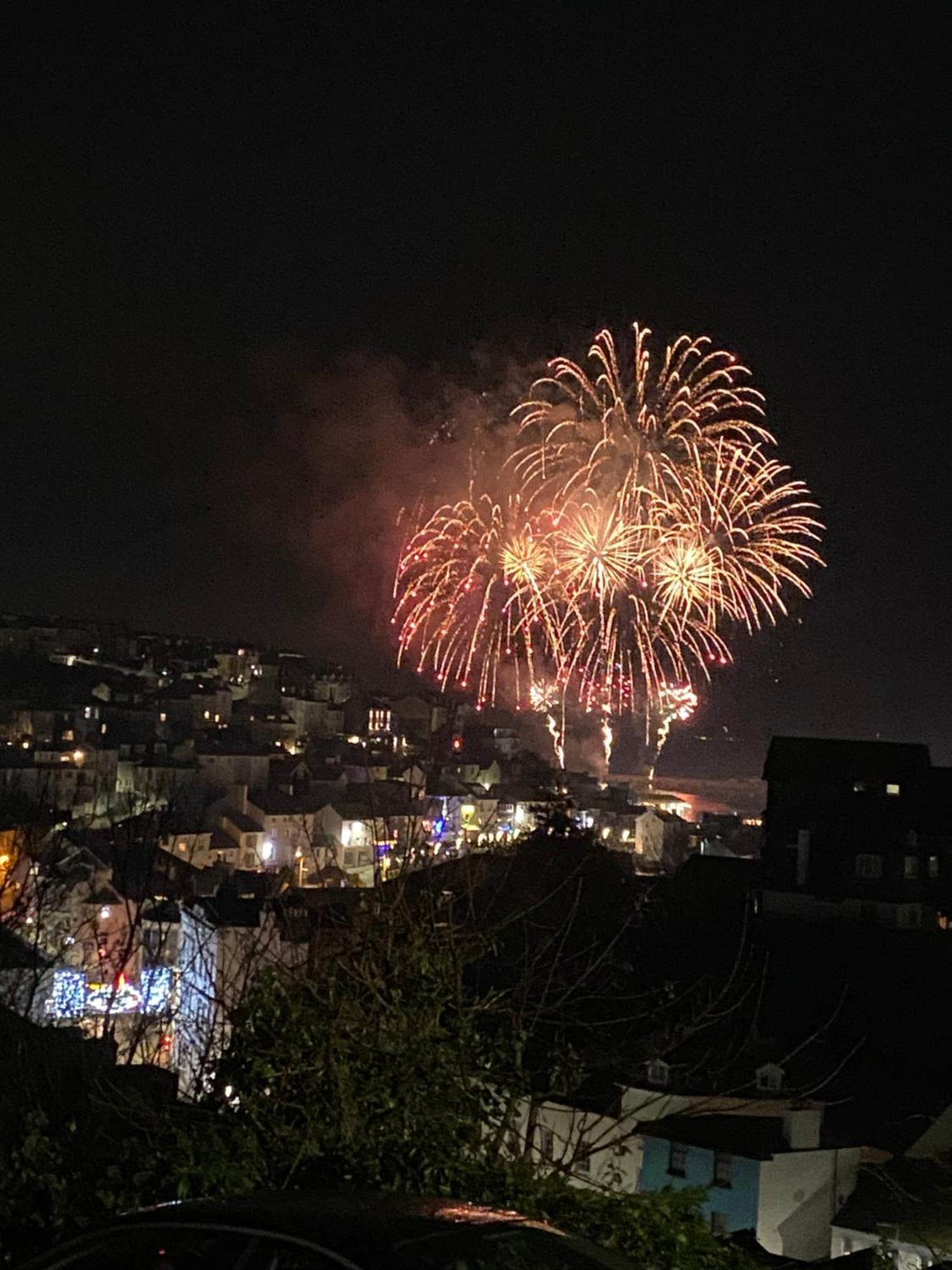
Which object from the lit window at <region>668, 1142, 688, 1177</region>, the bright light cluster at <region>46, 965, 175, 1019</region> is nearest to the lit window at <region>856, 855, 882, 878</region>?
the lit window at <region>668, 1142, 688, 1177</region>

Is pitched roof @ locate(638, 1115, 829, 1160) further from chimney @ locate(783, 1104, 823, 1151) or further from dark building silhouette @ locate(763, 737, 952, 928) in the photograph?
dark building silhouette @ locate(763, 737, 952, 928)

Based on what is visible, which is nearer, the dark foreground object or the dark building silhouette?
the dark foreground object

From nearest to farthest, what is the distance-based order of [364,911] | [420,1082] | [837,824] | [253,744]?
1. [420,1082]
2. [364,911]
3. [837,824]
4. [253,744]

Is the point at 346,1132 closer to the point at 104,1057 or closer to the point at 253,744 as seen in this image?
the point at 104,1057

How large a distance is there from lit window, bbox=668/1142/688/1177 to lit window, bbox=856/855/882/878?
11.6 metres

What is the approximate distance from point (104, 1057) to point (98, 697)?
47.6m

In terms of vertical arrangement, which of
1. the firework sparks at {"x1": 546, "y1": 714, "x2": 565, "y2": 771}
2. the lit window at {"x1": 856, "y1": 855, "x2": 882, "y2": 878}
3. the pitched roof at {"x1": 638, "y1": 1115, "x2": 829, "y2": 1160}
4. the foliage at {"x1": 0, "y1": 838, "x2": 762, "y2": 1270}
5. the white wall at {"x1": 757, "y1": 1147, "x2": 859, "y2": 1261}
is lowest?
the white wall at {"x1": 757, "y1": 1147, "x2": 859, "y2": 1261}

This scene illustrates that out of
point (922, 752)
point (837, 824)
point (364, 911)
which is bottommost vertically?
point (364, 911)

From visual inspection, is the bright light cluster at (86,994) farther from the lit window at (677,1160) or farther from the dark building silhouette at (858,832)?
the dark building silhouette at (858,832)

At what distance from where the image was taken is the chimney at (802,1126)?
12859 millimetres

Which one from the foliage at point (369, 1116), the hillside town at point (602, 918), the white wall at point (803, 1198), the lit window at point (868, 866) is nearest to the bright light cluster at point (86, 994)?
the hillside town at point (602, 918)

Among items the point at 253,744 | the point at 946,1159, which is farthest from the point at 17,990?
the point at 253,744

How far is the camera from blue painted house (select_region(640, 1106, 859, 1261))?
12656mm

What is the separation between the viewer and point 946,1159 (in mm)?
11234
